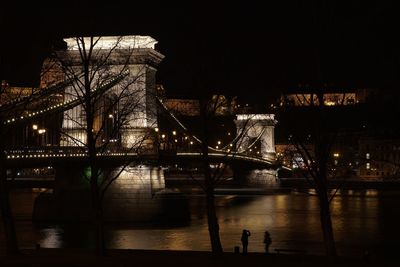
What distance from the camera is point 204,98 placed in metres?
22.4

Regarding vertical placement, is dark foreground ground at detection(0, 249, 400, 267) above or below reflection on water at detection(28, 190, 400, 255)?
above

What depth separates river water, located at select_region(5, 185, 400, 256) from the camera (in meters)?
37.5

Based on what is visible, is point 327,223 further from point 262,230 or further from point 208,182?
point 262,230

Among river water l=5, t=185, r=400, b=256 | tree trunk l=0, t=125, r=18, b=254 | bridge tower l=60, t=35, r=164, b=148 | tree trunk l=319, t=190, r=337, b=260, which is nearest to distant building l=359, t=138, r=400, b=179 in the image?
river water l=5, t=185, r=400, b=256

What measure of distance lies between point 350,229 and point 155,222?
407 inches

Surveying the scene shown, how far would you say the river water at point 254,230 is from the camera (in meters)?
37.5

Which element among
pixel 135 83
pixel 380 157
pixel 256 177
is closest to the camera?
pixel 135 83

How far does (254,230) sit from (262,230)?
0.49 m

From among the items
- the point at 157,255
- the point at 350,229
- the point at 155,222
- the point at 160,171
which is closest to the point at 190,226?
the point at 155,222

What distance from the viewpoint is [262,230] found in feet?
149

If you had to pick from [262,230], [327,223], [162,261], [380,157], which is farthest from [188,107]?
[380,157]

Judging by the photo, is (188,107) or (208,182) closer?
(208,182)

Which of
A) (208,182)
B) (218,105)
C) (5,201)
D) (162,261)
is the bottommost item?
(162,261)

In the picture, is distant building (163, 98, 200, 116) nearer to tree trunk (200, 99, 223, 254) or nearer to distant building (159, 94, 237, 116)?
distant building (159, 94, 237, 116)
